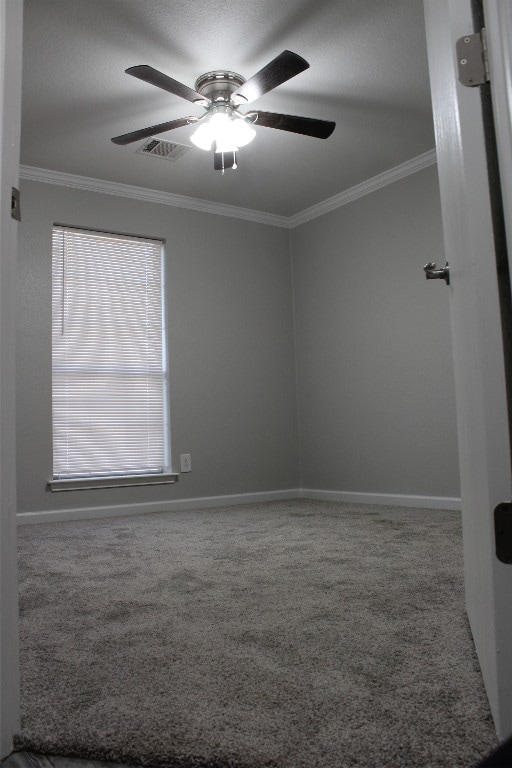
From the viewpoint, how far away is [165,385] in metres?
4.46

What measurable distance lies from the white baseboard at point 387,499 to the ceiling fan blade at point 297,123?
2366mm

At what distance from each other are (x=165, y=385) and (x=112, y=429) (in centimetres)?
54

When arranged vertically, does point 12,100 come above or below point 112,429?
above

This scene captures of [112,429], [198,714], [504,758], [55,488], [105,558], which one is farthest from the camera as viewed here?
[112,429]

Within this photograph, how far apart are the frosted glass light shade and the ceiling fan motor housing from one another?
0.12 m

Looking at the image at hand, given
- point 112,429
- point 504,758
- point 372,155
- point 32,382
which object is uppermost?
point 372,155

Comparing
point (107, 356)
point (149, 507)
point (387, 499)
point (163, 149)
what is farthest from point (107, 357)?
point (387, 499)

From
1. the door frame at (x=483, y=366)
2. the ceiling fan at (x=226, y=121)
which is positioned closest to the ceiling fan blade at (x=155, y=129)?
the ceiling fan at (x=226, y=121)

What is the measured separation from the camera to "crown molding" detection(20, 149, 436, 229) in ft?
13.2

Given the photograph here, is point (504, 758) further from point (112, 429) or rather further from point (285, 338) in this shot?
point (285, 338)

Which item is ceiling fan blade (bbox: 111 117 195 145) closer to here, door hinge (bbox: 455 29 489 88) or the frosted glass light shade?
the frosted glass light shade

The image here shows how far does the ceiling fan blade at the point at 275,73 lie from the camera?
90.4 inches

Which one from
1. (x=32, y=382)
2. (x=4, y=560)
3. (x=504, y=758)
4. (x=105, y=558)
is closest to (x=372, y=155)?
(x=32, y=382)

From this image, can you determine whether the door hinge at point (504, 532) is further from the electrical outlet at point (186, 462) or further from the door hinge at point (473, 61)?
the electrical outlet at point (186, 462)
